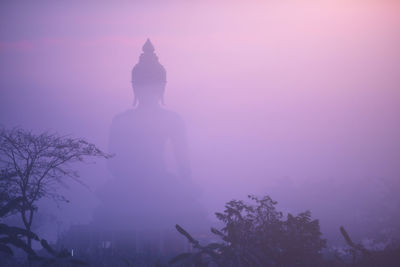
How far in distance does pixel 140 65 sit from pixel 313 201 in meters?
26.2

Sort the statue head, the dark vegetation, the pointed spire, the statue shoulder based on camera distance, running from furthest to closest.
A: the pointed spire < the statue head < the statue shoulder < the dark vegetation

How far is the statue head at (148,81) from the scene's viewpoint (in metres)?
40.5

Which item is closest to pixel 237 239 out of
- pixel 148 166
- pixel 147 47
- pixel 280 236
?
pixel 280 236

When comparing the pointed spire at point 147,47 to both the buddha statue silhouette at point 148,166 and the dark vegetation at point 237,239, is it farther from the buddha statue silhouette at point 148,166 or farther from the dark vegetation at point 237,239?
the dark vegetation at point 237,239

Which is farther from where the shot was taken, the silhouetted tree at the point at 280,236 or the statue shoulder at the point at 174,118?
the statue shoulder at the point at 174,118

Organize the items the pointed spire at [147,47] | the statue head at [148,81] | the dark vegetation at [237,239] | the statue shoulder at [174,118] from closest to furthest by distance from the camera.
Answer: the dark vegetation at [237,239] < the statue shoulder at [174,118] < the statue head at [148,81] < the pointed spire at [147,47]

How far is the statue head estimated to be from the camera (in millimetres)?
40531

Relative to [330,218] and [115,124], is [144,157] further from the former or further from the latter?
[330,218]

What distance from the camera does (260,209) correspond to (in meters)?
15.6

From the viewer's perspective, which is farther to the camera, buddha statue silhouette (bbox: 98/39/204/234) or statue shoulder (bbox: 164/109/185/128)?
statue shoulder (bbox: 164/109/185/128)

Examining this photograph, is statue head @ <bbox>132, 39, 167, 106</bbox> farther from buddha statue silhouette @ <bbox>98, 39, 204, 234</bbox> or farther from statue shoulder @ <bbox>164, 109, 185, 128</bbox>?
statue shoulder @ <bbox>164, 109, 185, 128</bbox>

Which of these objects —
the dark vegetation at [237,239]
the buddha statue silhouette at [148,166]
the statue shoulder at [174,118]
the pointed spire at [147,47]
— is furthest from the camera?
the pointed spire at [147,47]

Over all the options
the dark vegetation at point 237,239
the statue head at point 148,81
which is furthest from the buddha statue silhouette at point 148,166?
the dark vegetation at point 237,239

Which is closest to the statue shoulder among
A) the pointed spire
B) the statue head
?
the statue head
